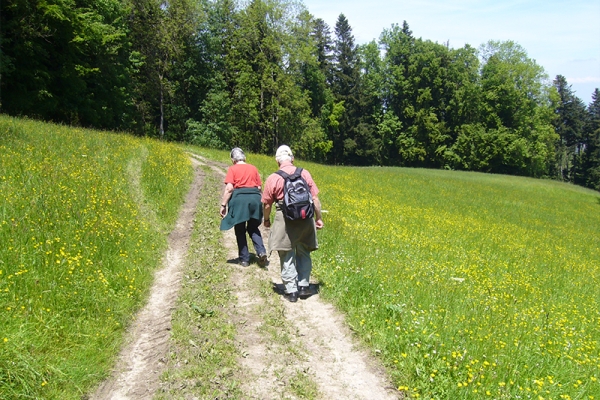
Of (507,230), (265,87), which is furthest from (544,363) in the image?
(265,87)

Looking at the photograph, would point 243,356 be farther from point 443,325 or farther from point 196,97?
point 196,97

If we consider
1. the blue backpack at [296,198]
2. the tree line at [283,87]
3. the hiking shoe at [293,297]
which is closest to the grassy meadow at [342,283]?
the hiking shoe at [293,297]

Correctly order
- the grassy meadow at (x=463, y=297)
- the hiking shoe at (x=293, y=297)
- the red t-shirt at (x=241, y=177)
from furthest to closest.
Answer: the red t-shirt at (x=241, y=177)
the hiking shoe at (x=293, y=297)
the grassy meadow at (x=463, y=297)

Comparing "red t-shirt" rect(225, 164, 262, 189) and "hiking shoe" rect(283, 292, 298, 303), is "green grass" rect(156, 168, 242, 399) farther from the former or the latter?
"red t-shirt" rect(225, 164, 262, 189)

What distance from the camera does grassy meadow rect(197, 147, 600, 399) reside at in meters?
5.21

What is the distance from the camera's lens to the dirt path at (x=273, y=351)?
494 centimetres

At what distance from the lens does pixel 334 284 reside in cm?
789

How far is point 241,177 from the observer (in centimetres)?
888

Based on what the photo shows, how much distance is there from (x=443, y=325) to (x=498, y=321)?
1.41m

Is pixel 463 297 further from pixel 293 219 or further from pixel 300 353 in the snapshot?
pixel 300 353

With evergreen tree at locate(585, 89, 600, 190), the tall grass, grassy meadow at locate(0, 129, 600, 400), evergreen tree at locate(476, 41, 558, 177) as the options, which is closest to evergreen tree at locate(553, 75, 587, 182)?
evergreen tree at locate(585, 89, 600, 190)

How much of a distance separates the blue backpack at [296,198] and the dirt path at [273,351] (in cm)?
150

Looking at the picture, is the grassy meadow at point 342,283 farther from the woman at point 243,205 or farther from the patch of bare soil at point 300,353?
the woman at point 243,205

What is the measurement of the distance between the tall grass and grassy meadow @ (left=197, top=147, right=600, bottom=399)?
341cm
